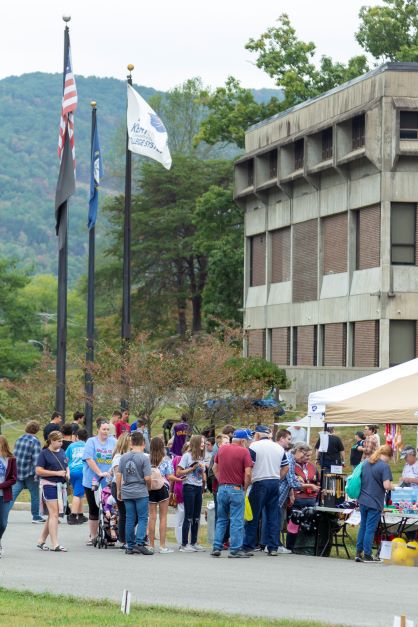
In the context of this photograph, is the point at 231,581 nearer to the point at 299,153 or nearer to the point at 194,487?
the point at 194,487

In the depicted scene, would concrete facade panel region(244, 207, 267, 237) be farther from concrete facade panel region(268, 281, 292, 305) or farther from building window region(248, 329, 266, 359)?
building window region(248, 329, 266, 359)

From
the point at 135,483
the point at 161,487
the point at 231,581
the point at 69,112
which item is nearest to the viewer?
the point at 231,581

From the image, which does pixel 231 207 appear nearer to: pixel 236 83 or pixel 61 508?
pixel 236 83

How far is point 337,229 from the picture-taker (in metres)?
54.5

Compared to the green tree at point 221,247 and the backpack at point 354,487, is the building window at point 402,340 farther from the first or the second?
the backpack at point 354,487

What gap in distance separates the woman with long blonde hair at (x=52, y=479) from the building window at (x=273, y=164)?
136 ft

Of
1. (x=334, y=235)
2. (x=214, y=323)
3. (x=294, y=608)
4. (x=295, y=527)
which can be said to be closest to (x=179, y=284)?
(x=214, y=323)

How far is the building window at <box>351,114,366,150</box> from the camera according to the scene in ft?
169

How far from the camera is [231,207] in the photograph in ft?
235

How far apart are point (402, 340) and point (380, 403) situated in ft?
96.7

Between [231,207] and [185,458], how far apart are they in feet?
167

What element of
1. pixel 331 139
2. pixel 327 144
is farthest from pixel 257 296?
pixel 331 139

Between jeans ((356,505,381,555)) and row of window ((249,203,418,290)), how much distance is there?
3046 centimetres

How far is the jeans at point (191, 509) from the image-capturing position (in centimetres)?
2130
